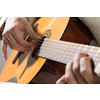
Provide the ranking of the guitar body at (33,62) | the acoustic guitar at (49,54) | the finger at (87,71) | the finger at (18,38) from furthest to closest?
the finger at (18,38) → the guitar body at (33,62) → the acoustic guitar at (49,54) → the finger at (87,71)

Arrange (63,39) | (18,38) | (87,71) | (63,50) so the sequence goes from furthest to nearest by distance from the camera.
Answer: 1. (18,38)
2. (63,39)
3. (63,50)
4. (87,71)

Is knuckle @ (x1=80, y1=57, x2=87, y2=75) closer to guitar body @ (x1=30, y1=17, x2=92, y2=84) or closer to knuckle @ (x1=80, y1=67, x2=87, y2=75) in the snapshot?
knuckle @ (x1=80, y1=67, x2=87, y2=75)

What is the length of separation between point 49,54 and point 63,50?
0.08 meters

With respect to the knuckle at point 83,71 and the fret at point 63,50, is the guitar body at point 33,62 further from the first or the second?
the knuckle at point 83,71

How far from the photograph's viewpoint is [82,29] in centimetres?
56

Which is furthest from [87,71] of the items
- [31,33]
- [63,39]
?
[31,33]

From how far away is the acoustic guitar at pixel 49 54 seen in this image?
1.36 ft

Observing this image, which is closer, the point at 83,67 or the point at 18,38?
the point at 83,67

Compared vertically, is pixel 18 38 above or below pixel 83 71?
below

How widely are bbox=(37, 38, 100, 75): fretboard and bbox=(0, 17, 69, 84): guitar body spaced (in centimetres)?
4

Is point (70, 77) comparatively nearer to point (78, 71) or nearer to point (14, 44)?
point (78, 71)

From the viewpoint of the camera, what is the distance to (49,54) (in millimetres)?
479

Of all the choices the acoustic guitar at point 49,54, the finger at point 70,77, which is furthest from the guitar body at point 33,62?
the finger at point 70,77
